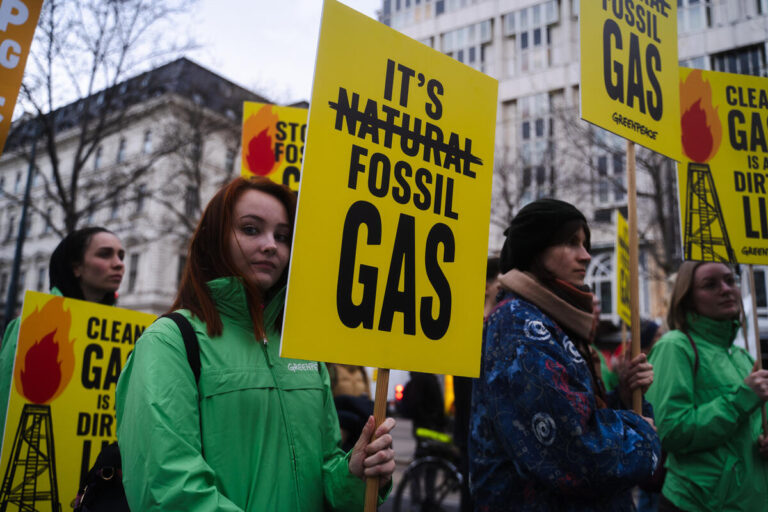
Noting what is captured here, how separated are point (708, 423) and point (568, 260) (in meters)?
1.13

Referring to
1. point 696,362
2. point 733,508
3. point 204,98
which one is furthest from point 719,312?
point 204,98

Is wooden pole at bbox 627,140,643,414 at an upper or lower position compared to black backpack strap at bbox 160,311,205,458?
upper

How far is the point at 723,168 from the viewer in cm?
322

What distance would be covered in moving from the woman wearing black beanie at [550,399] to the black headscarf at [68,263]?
238 cm

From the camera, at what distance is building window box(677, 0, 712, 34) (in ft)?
74.7

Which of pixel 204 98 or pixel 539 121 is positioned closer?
pixel 204 98

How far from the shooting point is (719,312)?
3.13 meters

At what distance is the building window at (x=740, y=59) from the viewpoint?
71.3 feet

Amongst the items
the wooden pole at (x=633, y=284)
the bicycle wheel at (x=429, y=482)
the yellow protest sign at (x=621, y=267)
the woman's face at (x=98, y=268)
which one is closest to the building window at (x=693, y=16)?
the yellow protest sign at (x=621, y=267)

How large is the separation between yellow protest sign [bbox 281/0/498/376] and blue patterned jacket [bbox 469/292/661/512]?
7.3 inches

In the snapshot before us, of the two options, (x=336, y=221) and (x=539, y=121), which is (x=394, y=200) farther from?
(x=539, y=121)

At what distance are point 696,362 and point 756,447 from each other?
0.44 m

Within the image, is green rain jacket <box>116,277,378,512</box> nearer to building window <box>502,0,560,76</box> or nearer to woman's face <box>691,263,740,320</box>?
woman's face <box>691,263,740,320</box>

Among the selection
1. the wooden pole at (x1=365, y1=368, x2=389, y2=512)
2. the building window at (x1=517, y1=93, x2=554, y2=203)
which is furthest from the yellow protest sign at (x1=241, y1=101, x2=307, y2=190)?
the building window at (x1=517, y1=93, x2=554, y2=203)
